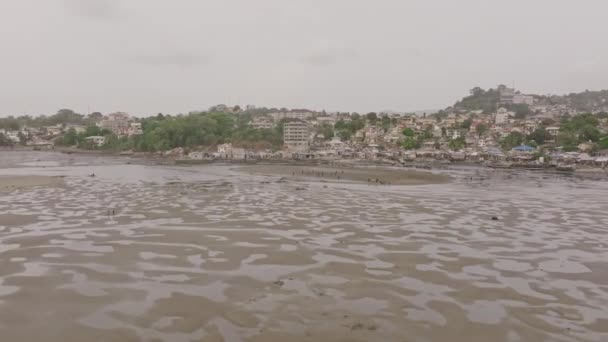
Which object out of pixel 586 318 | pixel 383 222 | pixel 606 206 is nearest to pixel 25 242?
pixel 383 222

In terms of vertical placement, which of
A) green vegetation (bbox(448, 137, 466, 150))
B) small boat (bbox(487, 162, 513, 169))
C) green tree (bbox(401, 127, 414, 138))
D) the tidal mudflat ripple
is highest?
green tree (bbox(401, 127, 414, 138))

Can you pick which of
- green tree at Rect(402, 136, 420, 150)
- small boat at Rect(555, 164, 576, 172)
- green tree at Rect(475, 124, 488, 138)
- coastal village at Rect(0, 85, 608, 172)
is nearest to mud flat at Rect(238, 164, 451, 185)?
small boat at Rect(555, 164, 576, 172)

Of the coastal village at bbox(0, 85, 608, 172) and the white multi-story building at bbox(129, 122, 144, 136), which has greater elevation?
the white multi-story building at bbox(129, 122, 144, 136)

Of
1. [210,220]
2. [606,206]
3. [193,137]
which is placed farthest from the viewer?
[193,137]

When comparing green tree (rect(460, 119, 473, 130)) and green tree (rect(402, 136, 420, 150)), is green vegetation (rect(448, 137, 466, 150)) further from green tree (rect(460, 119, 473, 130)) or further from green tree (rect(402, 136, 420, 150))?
green tree (rect(460, 119, 473, 130))

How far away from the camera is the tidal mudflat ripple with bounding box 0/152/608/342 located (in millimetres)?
8281

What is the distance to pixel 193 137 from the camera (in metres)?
118

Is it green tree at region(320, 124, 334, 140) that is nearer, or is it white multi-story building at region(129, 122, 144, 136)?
green tree at region(320, 124, 334, 140)

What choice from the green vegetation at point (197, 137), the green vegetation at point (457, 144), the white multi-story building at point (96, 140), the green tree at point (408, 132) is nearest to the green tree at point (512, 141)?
the green vegetation at point (457, 144)

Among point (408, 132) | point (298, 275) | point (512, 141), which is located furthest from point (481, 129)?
point (298, 275)

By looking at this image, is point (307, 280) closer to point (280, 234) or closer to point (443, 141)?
point (280, 234)

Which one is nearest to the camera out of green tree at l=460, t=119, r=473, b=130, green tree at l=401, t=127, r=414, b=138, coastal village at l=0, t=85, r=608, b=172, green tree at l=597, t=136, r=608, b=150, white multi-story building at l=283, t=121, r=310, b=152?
green tree at l=597, t=136, r=608, b=150

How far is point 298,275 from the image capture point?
11.4 m

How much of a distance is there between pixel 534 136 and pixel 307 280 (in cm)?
10026
